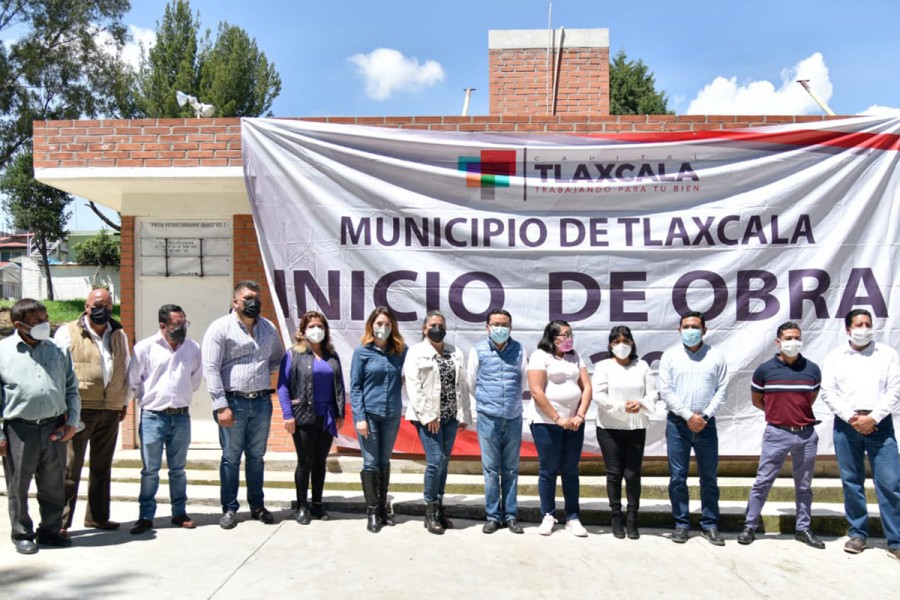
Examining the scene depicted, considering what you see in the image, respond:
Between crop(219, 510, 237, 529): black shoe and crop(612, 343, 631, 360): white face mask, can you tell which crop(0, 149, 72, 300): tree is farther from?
crop(612, 343, 631, 360): white face mask

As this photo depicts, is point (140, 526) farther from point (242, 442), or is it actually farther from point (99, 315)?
point (99, 315)

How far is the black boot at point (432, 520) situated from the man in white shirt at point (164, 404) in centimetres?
Result: 172

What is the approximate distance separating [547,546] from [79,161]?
540 cm

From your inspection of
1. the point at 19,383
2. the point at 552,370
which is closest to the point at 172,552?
the point at 19,383

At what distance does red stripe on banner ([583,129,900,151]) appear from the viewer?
6.12 metres

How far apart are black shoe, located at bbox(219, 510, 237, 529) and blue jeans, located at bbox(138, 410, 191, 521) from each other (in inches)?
12.3

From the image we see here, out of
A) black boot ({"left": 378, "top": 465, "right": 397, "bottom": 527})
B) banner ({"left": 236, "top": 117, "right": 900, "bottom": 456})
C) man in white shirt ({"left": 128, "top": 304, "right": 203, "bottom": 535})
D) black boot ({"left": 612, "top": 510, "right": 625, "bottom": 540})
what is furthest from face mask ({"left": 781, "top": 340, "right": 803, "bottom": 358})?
man in white shirt ({"left": 128, "top": 304, "right": 203, "bottom": 535})

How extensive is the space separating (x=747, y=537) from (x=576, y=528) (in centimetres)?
121

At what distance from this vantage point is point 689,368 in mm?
5281

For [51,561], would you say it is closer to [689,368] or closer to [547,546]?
[547,546]

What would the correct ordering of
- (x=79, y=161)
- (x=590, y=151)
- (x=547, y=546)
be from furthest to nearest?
(x=79, y=161), (x=590, y=151), (x=547, y=546)

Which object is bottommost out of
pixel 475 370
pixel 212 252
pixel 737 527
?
pixel 737 527

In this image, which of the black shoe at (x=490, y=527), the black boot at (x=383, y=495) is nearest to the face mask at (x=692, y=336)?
the black shoe at (x=490, y=527)

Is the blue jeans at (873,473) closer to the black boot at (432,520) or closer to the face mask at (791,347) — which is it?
the face mask at (791,347)
